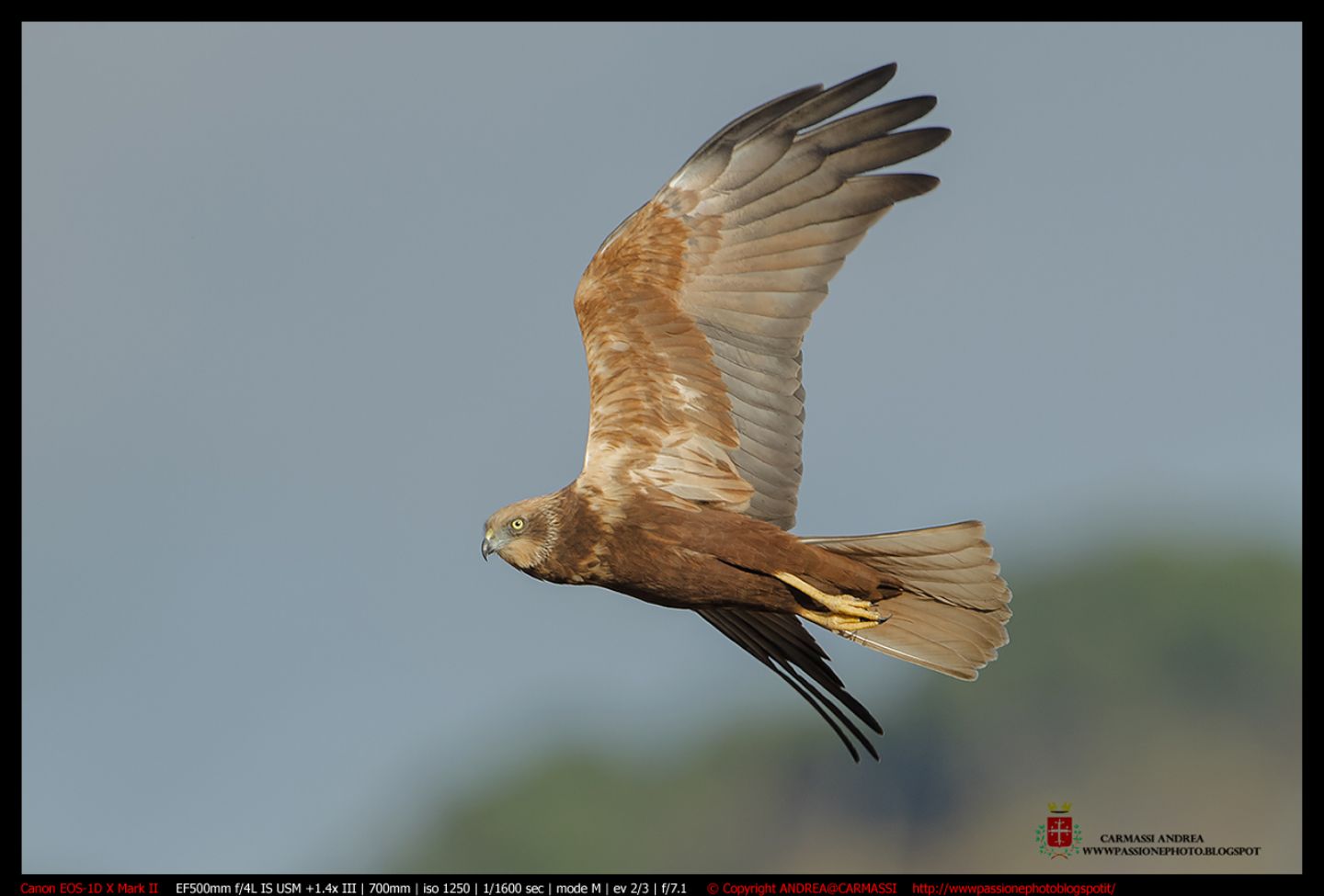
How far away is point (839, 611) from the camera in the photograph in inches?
418

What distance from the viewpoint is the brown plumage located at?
10633 millimetres

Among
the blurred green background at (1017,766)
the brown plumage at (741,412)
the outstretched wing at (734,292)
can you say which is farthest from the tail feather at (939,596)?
the blurred green background at (1017,766)

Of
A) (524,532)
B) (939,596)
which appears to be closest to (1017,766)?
(939,596)

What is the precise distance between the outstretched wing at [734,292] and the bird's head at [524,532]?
0.41m

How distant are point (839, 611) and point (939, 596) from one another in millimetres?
664

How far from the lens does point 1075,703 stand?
54.2m

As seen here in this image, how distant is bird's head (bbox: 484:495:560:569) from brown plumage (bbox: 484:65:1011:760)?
0.01 m

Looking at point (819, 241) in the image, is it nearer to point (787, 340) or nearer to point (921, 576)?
point (787, 340)

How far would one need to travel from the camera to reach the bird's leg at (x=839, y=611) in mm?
10547

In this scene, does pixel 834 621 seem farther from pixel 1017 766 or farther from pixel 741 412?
pixel 1017 766

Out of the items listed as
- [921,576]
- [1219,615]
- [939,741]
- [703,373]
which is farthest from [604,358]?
[1219,615]

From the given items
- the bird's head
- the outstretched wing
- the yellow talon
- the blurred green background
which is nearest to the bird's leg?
the yellow talon

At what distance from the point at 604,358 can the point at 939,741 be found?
4346cm

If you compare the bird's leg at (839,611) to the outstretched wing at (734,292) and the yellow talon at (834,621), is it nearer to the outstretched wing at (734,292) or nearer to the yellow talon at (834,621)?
the yellow talon at (834,621)
